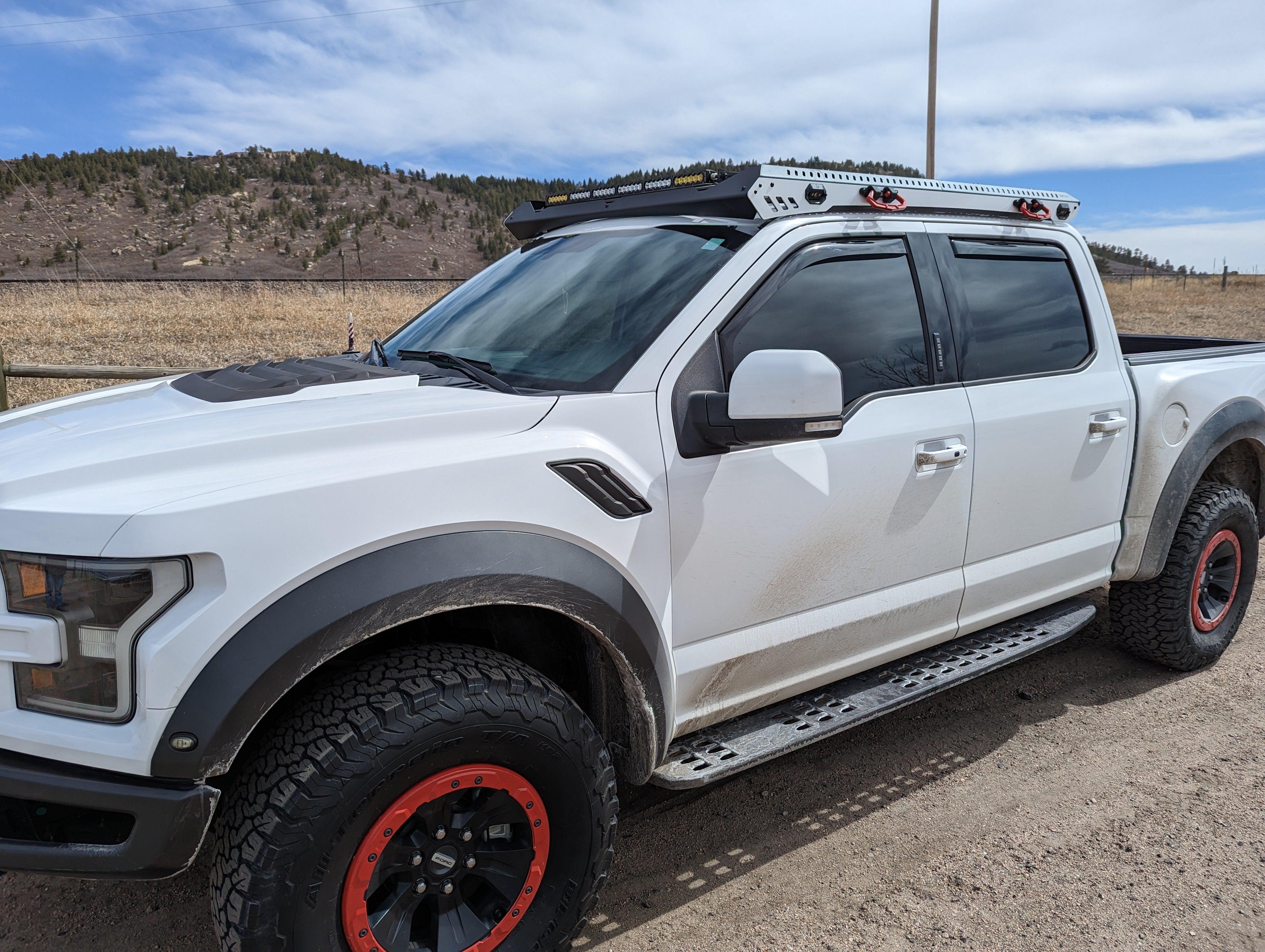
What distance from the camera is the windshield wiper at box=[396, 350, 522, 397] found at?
2377 mm

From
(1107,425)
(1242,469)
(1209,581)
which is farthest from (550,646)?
(1242,469)

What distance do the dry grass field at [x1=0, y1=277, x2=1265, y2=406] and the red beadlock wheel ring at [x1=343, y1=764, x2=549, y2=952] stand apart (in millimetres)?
9938

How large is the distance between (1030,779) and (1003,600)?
65 centimetres

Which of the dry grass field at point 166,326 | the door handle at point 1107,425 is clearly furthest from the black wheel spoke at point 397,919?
the dry grass field at point 166,326

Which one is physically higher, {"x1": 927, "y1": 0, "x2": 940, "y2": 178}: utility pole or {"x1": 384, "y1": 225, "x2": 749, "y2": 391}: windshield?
{"x1": 927, "y1": 0, "x2": 940, "y2": 178}: utility pole

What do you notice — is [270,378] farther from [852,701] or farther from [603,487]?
[852,701]

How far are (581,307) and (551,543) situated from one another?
2.85 feet

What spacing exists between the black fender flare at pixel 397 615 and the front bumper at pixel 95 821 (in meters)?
0.06

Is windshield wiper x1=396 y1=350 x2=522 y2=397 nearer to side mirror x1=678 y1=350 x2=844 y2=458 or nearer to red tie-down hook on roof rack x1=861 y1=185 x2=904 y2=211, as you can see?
side mirror x1=678 y1=350 x2=844 y2=458

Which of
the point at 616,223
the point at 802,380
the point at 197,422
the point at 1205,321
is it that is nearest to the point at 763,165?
the point at 616,223

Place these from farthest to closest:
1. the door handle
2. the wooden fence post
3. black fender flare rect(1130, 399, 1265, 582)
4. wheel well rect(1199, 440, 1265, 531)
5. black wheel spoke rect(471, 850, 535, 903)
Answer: the wooden fence post, wheel well rect(1199, 440, 1265, 531), black fender flare rect(1130, 399, 1265, 582), the door handle, black wheel spoke rect(471, 850, 535, 903)

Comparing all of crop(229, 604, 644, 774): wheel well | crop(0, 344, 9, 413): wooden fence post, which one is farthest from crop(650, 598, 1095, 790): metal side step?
crop(0, 344, 9, 413): wooden fence post

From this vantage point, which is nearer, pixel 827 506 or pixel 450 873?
pixel 450 873

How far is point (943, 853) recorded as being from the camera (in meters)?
2.79
